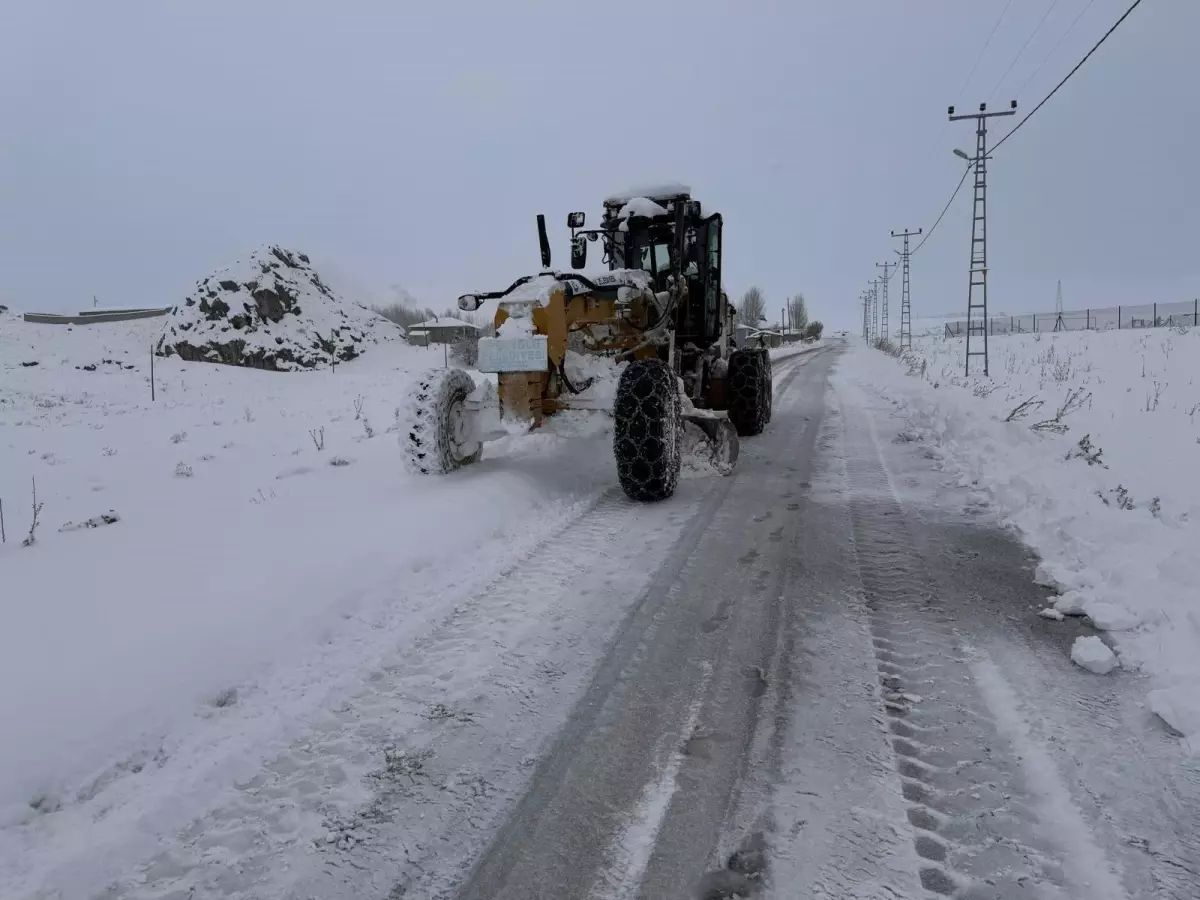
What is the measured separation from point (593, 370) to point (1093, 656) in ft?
14.0

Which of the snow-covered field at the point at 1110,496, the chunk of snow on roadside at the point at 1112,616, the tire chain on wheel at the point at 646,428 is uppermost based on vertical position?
the tire chain on wheel at the point at 646,428

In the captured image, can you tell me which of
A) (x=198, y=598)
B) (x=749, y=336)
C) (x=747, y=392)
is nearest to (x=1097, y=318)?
(x=749, y=336)

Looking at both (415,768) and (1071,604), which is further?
(1071,604)

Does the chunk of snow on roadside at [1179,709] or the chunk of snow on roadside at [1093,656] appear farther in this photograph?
the chunk of snow on roadside at [1093,656]

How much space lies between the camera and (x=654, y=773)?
2.26m

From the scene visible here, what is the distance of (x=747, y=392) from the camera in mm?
Result: 9008

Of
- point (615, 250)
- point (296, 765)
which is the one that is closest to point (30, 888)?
point (296, 765)

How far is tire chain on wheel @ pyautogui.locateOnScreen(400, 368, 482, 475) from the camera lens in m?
5.55

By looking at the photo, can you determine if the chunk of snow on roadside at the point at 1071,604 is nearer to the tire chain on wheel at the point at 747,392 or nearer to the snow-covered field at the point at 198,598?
the snow-covered field at the point at 198,598

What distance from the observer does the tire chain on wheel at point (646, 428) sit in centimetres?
515

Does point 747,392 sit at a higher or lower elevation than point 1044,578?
higher

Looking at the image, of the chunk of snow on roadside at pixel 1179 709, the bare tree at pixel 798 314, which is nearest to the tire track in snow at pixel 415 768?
the chunk of snow on roadside at pixel 1179 709

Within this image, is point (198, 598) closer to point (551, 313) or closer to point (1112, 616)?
point (551, 313)

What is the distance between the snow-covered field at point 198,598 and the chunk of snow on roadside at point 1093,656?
2634mm
